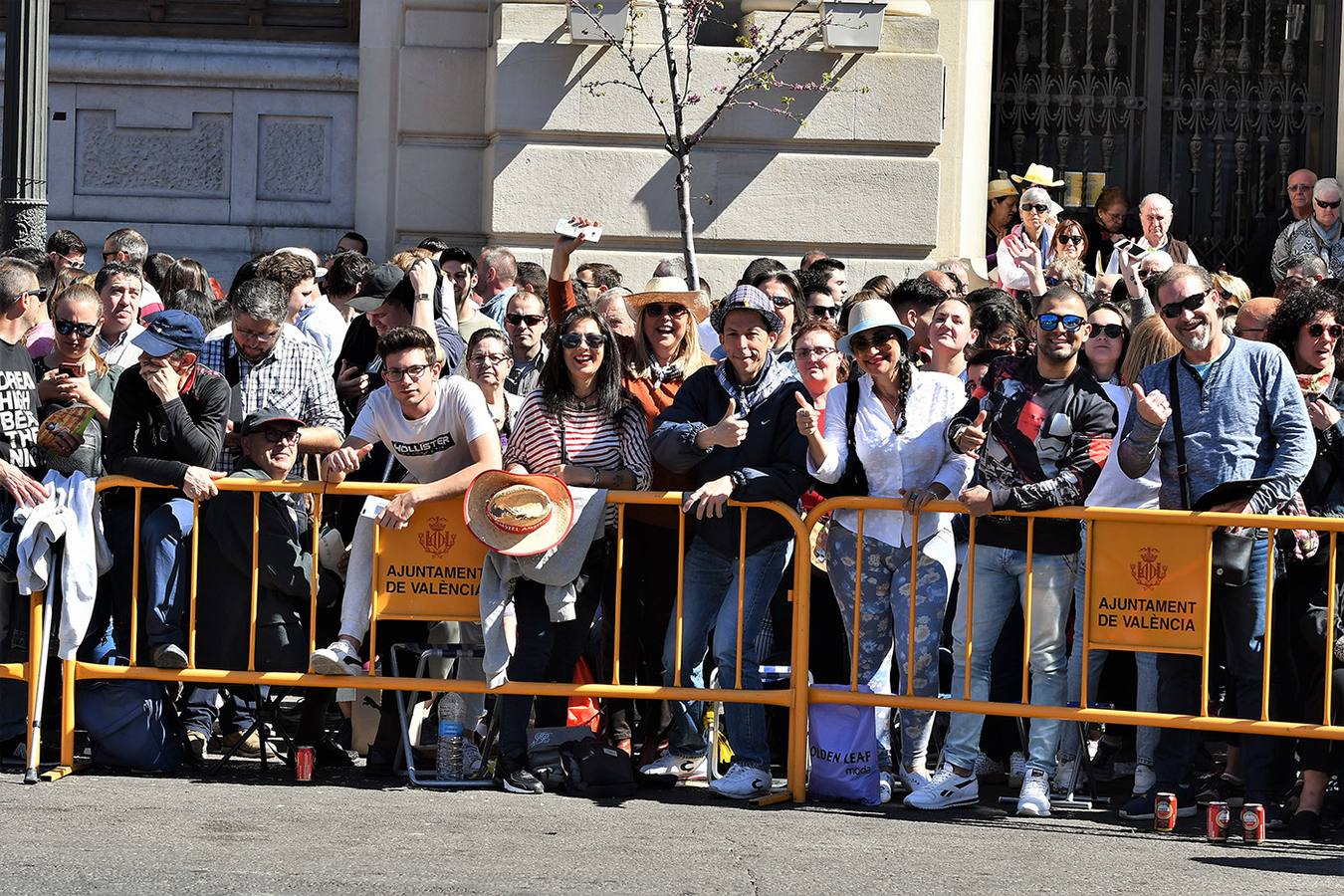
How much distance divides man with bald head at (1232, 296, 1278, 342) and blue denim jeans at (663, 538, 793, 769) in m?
2.67

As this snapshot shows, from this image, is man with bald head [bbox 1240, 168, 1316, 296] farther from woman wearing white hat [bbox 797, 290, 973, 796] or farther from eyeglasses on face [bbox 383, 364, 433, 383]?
eyeglasses on face [bbox 383, 364, 433, 383]

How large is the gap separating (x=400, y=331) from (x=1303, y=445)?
360cm

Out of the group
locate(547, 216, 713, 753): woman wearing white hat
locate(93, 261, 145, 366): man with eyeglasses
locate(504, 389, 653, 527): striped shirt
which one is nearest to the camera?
locate(504, 389, 653, 527): striped shirt

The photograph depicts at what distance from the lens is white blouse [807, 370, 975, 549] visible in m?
8.22

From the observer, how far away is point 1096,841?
766cm

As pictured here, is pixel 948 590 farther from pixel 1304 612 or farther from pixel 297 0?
pixel 297 0

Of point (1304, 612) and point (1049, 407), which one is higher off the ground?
point (1049, 407)

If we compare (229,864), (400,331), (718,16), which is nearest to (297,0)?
(718,16)

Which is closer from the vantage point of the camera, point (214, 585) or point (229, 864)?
point (229, 864)

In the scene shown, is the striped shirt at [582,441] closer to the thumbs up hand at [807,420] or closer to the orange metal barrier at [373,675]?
the orange metal barrier at [373,675]

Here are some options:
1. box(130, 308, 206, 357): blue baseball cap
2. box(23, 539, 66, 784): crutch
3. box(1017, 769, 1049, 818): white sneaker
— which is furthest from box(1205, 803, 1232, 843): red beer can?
box(23, 539, 66, 784): crutch

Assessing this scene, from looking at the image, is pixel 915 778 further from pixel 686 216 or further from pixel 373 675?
pixel 686 216

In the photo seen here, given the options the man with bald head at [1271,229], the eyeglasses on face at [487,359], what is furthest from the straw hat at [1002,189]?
the eyeglasses on face at [487,359]

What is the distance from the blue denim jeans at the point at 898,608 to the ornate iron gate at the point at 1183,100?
813 cm
